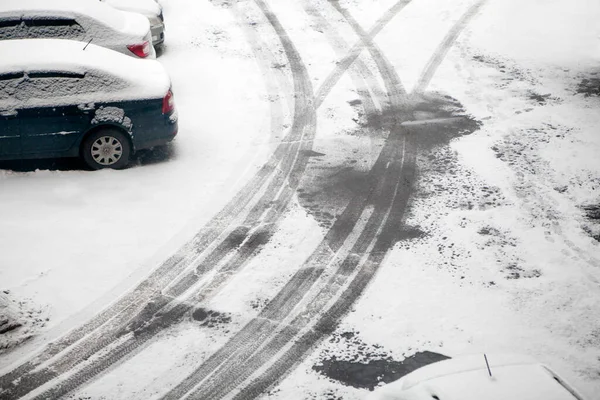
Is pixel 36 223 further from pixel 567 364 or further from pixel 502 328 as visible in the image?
pixel 567 364

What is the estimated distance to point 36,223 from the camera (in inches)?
336

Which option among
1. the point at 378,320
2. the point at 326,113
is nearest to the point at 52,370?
the point at 378,320

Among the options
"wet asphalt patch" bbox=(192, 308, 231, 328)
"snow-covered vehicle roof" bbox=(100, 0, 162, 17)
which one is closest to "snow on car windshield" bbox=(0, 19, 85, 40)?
"snow-covered vehicle roof" bbox=(100, 0, 162, 17)

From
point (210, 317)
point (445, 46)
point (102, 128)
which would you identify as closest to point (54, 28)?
point (102, 128)

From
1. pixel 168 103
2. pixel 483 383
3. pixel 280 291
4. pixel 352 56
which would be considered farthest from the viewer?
pixel 352 56

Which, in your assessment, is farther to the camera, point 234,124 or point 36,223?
point 234,124

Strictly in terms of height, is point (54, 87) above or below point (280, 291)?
above

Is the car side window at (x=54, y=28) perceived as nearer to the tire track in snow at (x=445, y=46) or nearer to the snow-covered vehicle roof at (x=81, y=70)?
the snow-covered vehicle roof at (x=81, y=70)

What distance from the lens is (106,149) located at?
9.84 metres

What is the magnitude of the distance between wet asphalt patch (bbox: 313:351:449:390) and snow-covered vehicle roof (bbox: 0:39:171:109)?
18.1 feet

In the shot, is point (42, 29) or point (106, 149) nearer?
point (106, 149)

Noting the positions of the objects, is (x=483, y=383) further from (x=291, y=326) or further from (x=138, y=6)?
(x=138, y=6)

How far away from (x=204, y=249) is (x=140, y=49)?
5536 millimetres

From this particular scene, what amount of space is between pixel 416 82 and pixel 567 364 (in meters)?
7.98
